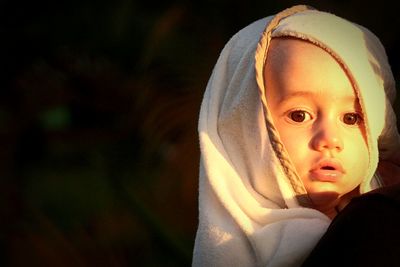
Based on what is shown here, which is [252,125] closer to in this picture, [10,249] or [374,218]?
[374,218]

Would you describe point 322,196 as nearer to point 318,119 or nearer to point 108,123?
point 318,119

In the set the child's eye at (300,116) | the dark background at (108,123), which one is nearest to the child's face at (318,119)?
the child's eye at (300,116)

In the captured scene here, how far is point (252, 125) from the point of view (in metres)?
1.07

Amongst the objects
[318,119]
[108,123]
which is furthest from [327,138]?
[108,123]

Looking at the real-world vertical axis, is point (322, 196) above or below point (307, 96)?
below

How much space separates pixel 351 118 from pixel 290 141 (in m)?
0.10

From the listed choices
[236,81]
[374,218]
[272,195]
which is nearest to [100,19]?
[236,81]

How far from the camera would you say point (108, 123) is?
6.81ft

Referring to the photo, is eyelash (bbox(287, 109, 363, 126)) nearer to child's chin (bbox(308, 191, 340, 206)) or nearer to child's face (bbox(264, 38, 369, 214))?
child's face (bbox(264, 38, 369, 214))

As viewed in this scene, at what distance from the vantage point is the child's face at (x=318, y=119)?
3.33ft

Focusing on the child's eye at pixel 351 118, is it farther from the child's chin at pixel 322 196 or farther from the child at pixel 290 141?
the child's chin at pixel 322 196

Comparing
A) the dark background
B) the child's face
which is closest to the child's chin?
the child's face

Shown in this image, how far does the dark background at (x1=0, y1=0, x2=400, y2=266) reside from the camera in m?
1.98

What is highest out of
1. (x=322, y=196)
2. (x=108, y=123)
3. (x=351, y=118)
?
(x=351, y=118)
